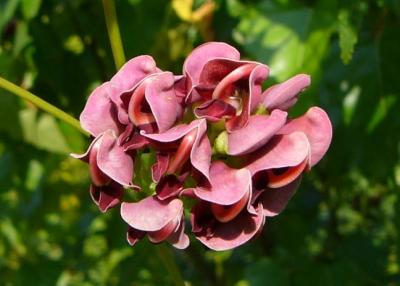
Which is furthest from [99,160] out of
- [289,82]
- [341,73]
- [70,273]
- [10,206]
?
[10,206]

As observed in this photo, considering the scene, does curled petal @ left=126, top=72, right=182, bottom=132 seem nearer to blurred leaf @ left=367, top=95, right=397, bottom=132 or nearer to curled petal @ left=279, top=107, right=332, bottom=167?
curled petal @ left=279, top=107, right=332, bottom=167

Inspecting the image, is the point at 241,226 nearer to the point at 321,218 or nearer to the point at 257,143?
the point at 257,143

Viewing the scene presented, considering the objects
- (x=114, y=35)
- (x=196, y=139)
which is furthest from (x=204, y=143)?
(x=114, y=35)

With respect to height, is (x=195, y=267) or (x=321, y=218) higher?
(x=195, y=267)

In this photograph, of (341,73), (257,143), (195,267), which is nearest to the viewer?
(257,143)

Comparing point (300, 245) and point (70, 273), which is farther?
point (70, 273)

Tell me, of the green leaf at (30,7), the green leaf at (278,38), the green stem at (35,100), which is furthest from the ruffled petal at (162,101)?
the green leaf at (30,7)

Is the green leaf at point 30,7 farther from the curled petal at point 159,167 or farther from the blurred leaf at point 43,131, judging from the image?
the curled petal at point 159,167
